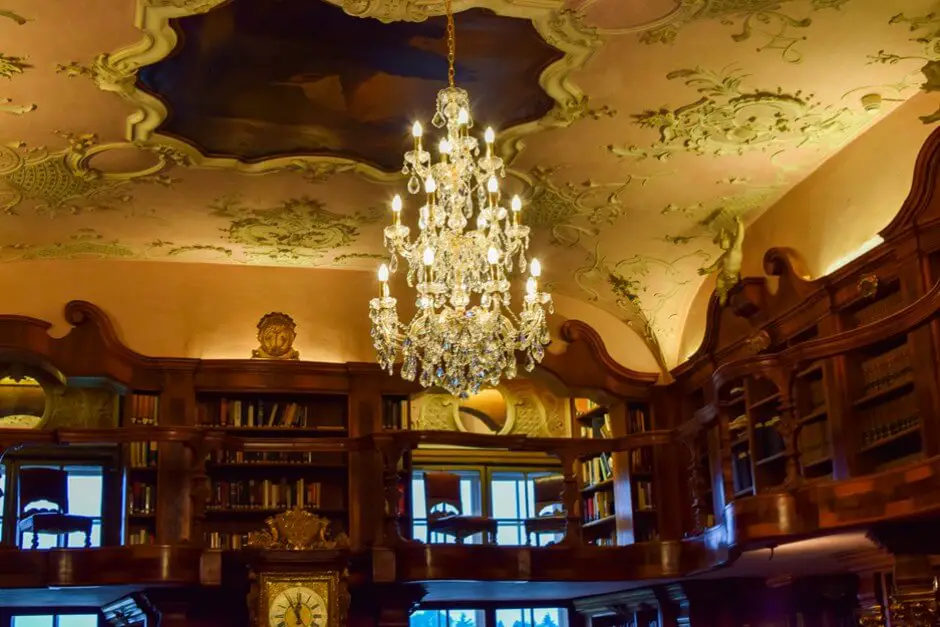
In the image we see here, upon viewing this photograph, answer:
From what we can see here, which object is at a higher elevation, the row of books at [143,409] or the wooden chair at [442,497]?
the row of books at [143,409]

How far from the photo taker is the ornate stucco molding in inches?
290

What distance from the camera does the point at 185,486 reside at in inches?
415

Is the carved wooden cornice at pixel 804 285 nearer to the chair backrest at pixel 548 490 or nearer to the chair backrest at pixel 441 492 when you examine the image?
the chair backrest at pixel 548 490

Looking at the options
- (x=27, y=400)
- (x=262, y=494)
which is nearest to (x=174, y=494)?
(x=262, y=494)

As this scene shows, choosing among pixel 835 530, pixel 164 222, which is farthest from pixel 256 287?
pixel 835 530

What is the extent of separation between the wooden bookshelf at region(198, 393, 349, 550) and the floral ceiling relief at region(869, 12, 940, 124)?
18.1 feet

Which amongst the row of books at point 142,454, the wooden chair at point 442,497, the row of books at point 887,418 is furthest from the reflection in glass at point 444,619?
the row of books at point 887,418

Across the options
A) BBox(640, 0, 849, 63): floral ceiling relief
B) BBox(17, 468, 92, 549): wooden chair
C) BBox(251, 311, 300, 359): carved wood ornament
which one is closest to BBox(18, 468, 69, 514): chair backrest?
BBox(17, 468, 92, 549): wooden chair

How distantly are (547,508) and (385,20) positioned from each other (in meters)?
6.78

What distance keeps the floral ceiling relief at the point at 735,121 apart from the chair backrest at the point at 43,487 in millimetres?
5453

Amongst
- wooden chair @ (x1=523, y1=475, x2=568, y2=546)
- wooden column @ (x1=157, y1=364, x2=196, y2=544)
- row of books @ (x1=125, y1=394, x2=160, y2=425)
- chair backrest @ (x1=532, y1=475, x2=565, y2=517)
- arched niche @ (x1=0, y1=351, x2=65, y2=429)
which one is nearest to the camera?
wooden column @ (x1=157, y1=364, x2=196, y2=544)

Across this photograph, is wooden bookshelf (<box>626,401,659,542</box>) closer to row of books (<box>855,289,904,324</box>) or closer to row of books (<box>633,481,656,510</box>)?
row of books (<box>633,481,656,510</box>)

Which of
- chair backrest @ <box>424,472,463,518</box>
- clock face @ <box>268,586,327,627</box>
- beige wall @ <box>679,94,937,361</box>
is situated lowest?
clock face @ <box>268,586,327,627</box>

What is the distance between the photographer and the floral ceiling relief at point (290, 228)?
10547 mm
